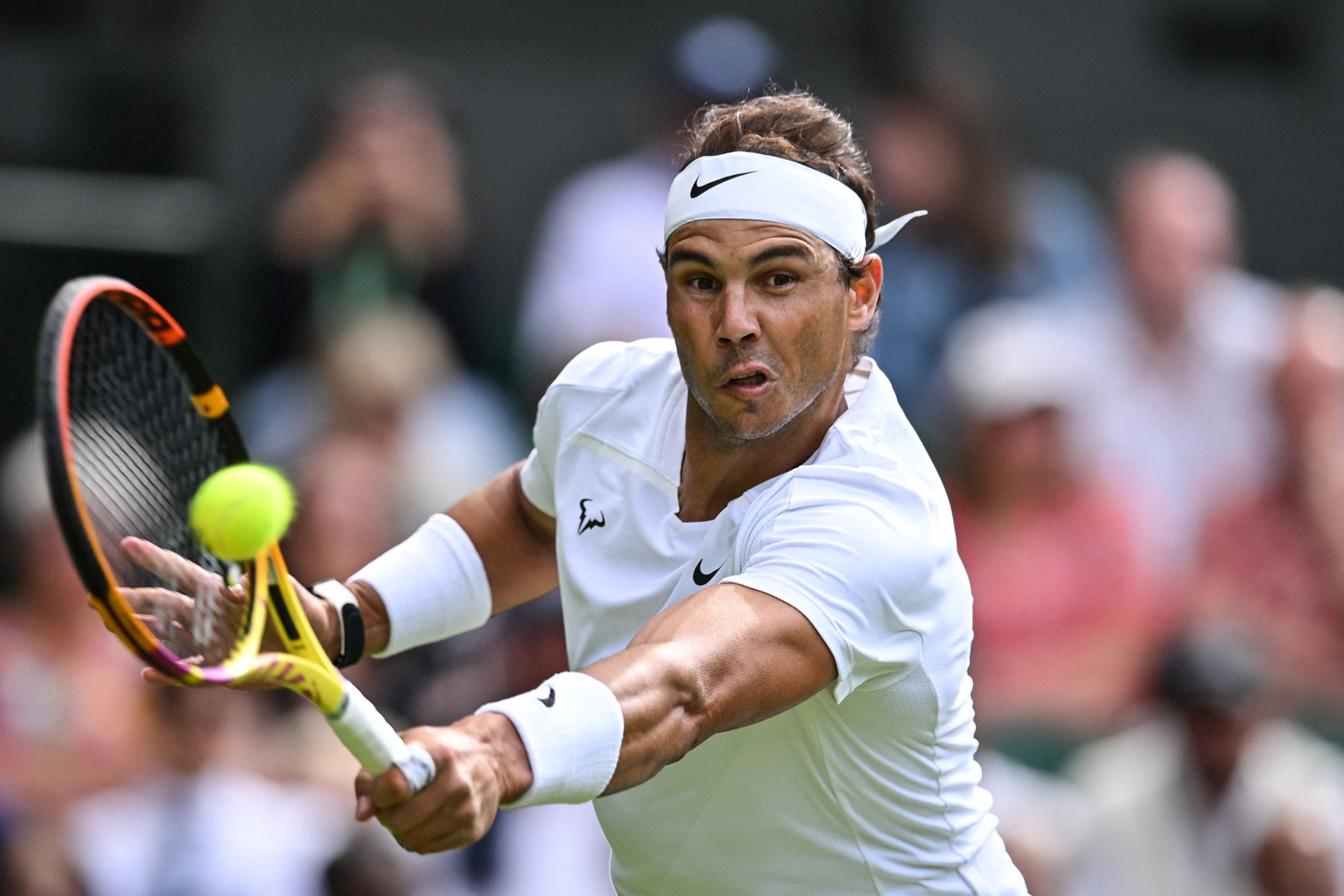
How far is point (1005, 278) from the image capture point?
7.77 metres

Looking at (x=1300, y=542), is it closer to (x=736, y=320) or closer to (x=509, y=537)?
(x=509, y=537)

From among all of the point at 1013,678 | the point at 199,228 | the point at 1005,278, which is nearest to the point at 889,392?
the point at 1013,678

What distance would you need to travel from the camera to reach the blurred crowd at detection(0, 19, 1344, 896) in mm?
6195

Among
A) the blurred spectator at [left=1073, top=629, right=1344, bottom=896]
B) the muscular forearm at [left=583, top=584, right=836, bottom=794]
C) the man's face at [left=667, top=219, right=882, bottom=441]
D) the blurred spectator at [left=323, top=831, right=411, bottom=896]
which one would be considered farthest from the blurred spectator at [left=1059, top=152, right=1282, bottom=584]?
the muscular forearm at [left=583, top=584, right=836, bottom=794]

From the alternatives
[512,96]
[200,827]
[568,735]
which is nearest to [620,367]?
[568,735]

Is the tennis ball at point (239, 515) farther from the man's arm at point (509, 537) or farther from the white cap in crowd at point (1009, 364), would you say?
the white cap in crowd at point (1009, 364)

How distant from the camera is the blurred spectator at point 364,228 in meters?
7.27

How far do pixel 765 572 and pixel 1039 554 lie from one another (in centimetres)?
427

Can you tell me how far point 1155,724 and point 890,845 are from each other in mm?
3518

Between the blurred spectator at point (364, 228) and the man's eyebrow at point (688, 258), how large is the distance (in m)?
3.93

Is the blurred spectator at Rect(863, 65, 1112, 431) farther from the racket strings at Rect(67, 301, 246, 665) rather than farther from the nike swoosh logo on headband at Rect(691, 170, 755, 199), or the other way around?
the racket strings at Rect(67, 301, 246, 665)

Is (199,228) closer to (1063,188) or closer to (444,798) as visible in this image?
(1063,188)

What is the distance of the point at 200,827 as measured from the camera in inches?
235

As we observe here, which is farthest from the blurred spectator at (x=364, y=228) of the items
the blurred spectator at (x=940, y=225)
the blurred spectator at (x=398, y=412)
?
the blurred spectator at (x=940, y=225)
